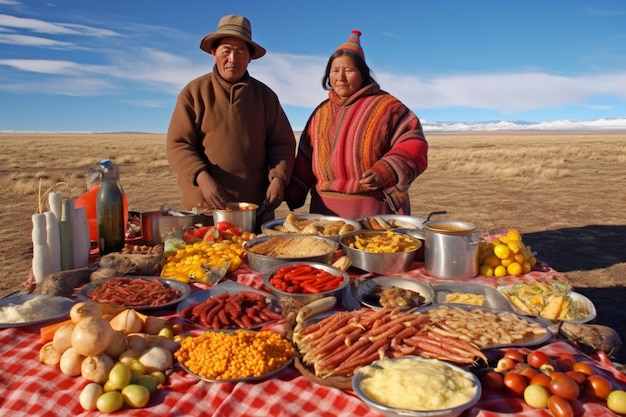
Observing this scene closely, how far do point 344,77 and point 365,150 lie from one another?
26.7 inches

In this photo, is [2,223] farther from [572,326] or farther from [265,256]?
[572,326]

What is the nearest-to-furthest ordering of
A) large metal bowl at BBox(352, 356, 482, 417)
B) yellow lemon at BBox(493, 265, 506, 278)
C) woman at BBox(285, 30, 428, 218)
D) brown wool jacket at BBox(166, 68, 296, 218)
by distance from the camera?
large metal bowl at BBox(352, 356, 482, 417) < yellow lemon at BBox(493, 265, 506, 278) < woman at BBox(285, 30, 428, 218) < brown wool jacket at BBox(166, 68, 296, 218)

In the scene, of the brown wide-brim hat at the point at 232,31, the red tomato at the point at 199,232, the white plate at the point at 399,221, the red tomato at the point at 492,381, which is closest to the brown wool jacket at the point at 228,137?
the brown wide-brim hat at the point at 232,31

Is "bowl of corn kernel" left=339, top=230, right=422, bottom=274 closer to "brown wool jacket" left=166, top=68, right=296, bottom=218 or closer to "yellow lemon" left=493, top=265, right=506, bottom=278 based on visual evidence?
"yellow lemon" left=493, top=265, right=506, bottom=278

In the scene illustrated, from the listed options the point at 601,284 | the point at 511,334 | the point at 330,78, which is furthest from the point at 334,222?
the point at 601,284

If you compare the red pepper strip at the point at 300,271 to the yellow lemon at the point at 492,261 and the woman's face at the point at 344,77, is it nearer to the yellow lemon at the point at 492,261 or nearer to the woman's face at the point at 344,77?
the yellow lemon at the point at 492,261

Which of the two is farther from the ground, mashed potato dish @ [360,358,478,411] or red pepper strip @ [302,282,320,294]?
red pepper strip @ [302,282,320,294]

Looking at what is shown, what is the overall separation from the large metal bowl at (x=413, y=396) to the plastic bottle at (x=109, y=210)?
2.37m

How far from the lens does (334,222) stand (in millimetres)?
3840

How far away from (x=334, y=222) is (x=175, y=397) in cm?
223

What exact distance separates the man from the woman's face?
677 millimetres

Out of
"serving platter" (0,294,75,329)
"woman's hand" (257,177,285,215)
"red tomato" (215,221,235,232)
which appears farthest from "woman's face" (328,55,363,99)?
"serving platter" (0,294,75,329)

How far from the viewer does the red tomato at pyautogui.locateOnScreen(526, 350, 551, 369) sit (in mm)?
1887

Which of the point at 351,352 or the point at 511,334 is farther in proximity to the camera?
the point at 511,334
